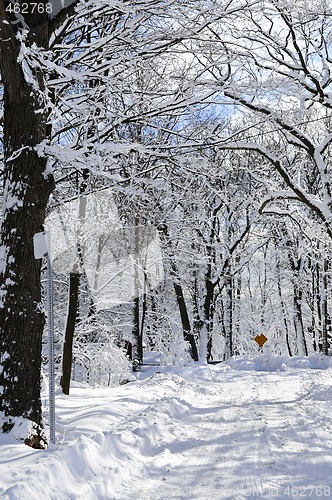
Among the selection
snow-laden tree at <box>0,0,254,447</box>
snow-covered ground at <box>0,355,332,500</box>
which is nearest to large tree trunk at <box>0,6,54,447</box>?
snow-laden tree at <box>0,0,254,447</box>

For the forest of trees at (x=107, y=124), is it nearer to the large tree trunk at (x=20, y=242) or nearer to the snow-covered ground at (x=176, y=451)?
the large tree trunk at (x=20, y=242)

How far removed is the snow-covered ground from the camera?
16.3 ft

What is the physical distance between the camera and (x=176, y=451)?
680 cm

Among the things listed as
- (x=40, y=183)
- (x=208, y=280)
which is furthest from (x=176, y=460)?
(x=208, y=280)

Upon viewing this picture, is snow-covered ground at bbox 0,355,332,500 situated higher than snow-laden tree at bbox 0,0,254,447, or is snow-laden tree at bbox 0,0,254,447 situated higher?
snow-laden tree at bbox 0,0,254,447

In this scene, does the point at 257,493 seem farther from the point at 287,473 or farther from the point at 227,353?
the point at 227,353

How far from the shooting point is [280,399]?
11.8 metres

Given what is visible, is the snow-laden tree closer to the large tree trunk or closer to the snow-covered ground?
the large tree trunk

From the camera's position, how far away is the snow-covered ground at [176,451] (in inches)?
196

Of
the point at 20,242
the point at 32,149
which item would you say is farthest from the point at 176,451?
the point at 32,149

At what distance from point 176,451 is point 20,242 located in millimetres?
3334

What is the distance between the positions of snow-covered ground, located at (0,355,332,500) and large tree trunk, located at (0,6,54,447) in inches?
23.4

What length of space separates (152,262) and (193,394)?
10.4 m

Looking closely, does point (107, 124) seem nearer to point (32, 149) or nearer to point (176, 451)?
point (32, 149)
